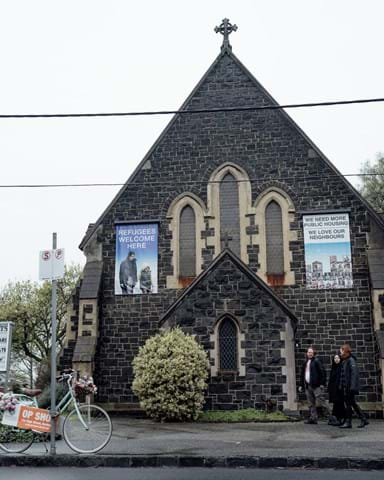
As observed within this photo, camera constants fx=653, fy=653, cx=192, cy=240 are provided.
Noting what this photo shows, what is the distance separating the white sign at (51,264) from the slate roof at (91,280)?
8881 millimetres

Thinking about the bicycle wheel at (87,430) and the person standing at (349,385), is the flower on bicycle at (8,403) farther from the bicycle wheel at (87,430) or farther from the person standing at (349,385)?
the person standing at (349,385)

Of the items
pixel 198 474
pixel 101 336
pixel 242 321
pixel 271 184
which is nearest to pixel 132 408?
pixel 101 336

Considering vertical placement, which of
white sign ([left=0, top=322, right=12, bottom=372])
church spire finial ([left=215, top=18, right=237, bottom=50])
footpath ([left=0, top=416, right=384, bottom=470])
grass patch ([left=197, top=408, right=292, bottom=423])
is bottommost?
footpath ([left=0, top=416, right=384, bottom=470])

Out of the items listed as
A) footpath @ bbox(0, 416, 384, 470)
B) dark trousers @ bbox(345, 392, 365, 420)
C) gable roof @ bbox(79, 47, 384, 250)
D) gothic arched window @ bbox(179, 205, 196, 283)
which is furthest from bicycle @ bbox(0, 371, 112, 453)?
gable roof @ bbox(79, 47, 384, 250)

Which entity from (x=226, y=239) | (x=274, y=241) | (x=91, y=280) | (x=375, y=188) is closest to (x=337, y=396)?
(x=226, y=239)

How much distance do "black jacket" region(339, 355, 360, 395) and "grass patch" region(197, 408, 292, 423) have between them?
197cm

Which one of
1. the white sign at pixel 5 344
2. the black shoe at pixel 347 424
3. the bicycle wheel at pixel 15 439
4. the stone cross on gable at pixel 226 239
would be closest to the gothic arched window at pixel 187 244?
the stone cross on gable at pixel 226 239

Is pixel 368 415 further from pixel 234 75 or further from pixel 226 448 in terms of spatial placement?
pixel 234 75

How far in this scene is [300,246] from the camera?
19375 mm

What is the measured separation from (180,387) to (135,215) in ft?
21.3

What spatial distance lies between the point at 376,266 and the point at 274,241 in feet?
10.1

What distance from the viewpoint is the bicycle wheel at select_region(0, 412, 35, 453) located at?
1015 centimetres

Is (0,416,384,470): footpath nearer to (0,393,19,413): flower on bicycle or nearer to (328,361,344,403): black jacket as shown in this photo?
(0,393,19,413): flower on bicycle

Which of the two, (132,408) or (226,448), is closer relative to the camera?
(226,448)
